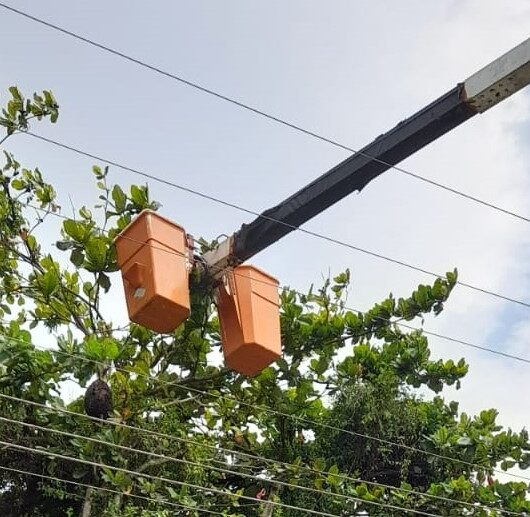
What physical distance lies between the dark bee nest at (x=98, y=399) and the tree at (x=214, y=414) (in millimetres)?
104

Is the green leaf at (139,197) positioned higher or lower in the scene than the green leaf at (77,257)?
higher

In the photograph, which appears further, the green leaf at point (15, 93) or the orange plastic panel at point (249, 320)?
the green leaf at point (15, 93)

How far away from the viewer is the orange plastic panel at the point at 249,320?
3.65 meters

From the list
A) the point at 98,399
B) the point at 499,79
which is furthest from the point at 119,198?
the point at 499,79

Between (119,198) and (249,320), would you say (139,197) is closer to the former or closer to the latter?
(119,198)

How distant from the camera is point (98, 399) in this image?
5531 millimetres

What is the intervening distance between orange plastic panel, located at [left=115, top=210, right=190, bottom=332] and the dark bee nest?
211 centimetres

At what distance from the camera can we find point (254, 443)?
694 centimetres

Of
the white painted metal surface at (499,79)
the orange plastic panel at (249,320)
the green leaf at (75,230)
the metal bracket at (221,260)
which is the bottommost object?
the orange plastic panel at (249,320)

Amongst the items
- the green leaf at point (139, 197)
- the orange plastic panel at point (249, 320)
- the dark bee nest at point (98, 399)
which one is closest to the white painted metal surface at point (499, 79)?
the orange plastic panel at point (249, 320)

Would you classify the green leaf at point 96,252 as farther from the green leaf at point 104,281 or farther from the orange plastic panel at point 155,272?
the orange plastic panel at point 155,272

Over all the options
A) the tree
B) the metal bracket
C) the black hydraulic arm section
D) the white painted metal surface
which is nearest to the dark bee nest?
the tree

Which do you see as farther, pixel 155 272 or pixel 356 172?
pixel 356 172

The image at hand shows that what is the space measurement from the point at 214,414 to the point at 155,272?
341 centimetres
